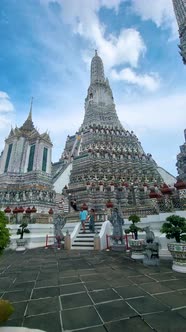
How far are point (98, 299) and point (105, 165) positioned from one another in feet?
92.0

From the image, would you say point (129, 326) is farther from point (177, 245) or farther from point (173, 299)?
point (177, 245)

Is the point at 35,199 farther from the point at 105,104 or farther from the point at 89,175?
the point at 105,104

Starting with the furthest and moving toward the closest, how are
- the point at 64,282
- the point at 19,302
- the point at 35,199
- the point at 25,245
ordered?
the point at 35,199 → the point at 25,245 → the point at 64,282 → the point at 19,302

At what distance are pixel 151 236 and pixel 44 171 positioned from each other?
1002 inches

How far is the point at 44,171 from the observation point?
3036 centimetres

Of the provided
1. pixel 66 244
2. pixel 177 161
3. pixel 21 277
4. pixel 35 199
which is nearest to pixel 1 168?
pixel 35 199

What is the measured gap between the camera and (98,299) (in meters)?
3.85

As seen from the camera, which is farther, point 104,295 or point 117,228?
point 117,228

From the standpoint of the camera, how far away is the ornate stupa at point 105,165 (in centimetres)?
2584

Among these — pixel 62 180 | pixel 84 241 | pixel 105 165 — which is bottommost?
pixel 84 241

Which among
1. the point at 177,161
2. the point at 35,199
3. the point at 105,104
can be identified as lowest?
the point at 35,199

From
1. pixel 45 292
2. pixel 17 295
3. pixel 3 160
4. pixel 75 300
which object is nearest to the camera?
pixel 75 300

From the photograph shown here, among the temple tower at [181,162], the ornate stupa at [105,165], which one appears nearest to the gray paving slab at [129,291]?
the ornate stupa at [105,165]

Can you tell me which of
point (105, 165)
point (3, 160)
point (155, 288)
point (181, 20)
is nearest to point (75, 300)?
point (155, 288)
